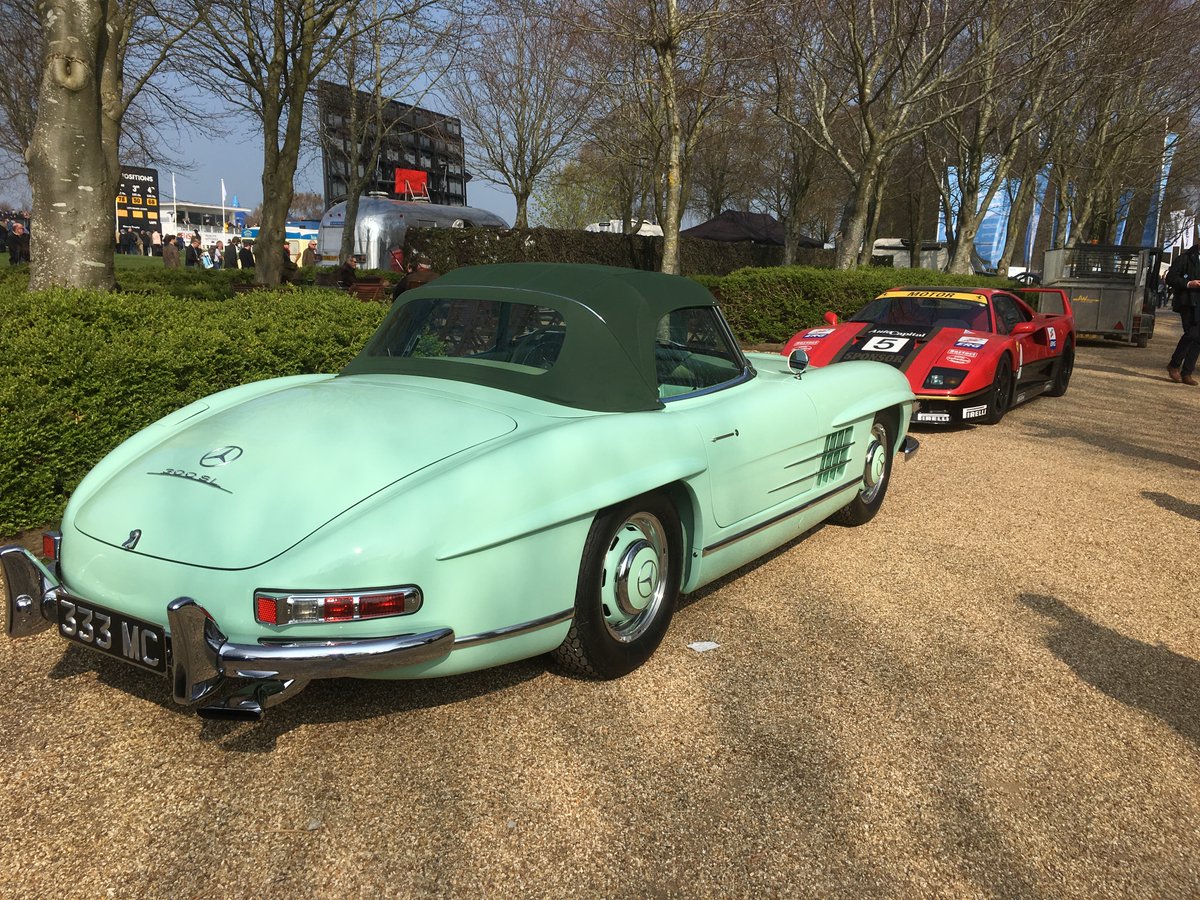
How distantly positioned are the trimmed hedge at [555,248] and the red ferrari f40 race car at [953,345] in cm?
817

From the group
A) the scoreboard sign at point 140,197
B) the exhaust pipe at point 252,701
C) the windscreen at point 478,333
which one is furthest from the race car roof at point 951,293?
the scoreboard sign at point 140,197

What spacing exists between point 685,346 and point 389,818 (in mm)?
2229

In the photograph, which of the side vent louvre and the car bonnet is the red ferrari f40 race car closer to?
the side vent louvre

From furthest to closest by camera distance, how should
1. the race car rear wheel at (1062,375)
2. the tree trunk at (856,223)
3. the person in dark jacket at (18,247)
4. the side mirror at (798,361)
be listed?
the person in dark jacket at (18,247) → the tree trunk at (856,223) → the race car rear wheel at (1062,375) → the side mirror at (798,361)

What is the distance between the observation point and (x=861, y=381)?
470 centimetres

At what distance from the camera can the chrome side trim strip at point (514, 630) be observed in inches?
99.0

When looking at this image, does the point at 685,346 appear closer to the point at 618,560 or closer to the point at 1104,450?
the point at 618,560

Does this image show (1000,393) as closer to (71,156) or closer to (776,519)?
(776,519)

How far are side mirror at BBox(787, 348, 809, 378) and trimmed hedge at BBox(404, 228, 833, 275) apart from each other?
11.8 meters

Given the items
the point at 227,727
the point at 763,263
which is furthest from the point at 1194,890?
the point at 763,263

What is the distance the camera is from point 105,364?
4.39 metres

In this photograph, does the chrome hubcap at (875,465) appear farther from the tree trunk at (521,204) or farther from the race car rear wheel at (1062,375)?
the tree trunk at (521,204)

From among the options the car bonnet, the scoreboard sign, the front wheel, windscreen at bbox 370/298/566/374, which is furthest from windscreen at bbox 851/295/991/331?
the scoreboard sign

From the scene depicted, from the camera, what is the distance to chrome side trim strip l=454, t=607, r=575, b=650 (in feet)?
8.25
